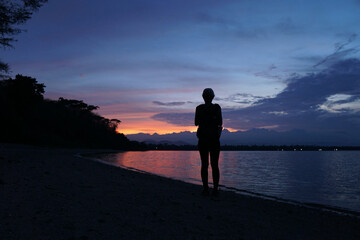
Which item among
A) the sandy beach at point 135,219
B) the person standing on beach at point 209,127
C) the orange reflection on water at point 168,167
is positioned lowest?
the orange reflection on water at point 168,167

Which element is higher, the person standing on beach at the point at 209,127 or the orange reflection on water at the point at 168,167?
the person standing on beach at the point at 209,127

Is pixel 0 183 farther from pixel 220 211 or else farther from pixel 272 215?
pixel 272 215

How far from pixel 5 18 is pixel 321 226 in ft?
46.5

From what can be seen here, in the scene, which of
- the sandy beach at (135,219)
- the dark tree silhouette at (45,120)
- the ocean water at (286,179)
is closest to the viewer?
the sandy beach at (135,219)

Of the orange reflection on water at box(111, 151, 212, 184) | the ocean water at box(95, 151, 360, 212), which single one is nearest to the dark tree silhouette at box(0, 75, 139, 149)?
the orange reflection on water at box(111, 151, 212, 184)

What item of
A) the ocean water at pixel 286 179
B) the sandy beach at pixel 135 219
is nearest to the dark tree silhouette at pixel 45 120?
the ocean water at pixel 286 179

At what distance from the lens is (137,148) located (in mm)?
159875

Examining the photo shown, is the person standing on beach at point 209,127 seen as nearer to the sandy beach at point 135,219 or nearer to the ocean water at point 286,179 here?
the sandy beach at point 135,219

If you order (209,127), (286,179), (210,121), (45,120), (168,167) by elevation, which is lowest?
(168,167)

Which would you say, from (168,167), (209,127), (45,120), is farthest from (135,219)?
(45,120)

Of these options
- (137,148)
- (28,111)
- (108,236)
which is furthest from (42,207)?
(137,148)

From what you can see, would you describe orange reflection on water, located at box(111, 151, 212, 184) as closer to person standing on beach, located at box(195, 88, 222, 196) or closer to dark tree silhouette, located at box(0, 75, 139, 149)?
person standing on beach, located at box(195, 88, 222, 196)

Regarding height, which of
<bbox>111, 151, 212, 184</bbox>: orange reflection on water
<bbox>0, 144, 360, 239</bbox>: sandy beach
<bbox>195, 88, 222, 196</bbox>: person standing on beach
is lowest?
<bbox>111, 151, 212, 184</bbox>: orange reflection on water

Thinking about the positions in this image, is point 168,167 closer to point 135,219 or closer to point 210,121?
point 210,121
